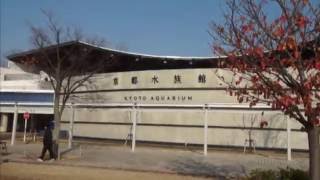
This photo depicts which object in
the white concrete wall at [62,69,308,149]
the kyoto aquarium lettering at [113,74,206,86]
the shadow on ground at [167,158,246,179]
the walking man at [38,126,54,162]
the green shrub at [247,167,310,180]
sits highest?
the kyoto aquarium lettering at [113,74,206,86]

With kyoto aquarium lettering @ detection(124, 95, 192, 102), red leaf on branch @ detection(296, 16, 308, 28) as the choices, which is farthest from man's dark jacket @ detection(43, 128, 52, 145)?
kyoto aquarium lettering @ detection(124, 95, 192, 102)

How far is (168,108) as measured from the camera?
39.8 metres

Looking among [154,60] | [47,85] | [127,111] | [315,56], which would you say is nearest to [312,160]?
[315,56]

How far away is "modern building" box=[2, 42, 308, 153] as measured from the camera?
35.9m

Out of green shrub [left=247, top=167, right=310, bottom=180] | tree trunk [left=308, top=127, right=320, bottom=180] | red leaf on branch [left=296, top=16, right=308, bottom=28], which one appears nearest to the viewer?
red leaf on branch [left=296, top=16, right=308, bottom=28]

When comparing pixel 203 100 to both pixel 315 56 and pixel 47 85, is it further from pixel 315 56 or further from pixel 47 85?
pixel 315 56

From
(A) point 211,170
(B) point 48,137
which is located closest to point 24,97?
(B) point 48,137

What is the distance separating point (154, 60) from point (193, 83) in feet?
23.1

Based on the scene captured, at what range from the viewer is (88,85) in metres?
46.0

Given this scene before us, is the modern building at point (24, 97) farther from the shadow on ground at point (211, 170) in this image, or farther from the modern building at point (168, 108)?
the shadow on ground at point (211, 170)

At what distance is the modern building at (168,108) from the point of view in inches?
1415

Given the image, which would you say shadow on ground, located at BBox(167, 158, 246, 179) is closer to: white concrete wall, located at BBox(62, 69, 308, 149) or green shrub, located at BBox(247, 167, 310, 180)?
green shrub, located at BBox(247, 167, 310, 180)

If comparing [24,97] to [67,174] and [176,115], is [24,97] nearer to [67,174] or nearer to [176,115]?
[176,115]

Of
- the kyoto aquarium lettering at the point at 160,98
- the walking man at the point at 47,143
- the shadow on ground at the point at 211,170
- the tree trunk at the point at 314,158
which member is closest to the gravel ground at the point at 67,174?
the shadow on ground at the point at 211,170
